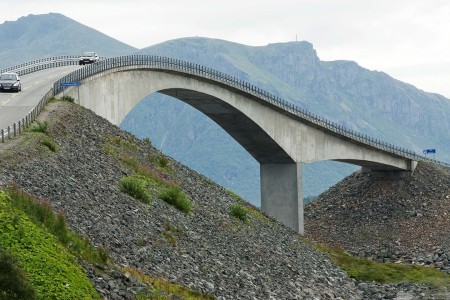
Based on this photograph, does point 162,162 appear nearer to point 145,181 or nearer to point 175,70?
point 145,181

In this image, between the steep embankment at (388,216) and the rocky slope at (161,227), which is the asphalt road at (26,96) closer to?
the rocky slope at (161,227)

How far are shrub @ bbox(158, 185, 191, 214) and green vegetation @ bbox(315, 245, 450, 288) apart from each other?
1432 cm

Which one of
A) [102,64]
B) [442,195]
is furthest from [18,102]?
[442,195]

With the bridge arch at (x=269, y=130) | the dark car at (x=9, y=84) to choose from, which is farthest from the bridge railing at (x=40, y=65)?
the dark car at (x=9, y=84)

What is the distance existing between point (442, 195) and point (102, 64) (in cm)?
4704

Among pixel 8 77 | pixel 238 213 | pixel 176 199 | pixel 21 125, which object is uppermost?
pixel 8 77

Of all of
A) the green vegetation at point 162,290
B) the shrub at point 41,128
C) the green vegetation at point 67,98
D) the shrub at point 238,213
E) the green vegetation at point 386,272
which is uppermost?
the green vegetation at point 67,98

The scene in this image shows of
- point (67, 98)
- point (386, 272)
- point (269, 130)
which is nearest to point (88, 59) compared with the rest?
point (269, 130)

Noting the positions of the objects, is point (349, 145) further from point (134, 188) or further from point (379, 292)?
point (134, 188)

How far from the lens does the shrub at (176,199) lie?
4144 centimetres

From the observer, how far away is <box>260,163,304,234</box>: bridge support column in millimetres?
80688

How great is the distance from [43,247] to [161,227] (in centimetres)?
1283

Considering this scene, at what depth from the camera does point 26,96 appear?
5394 centimetres

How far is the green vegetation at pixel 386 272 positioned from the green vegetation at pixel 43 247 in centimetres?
2832
